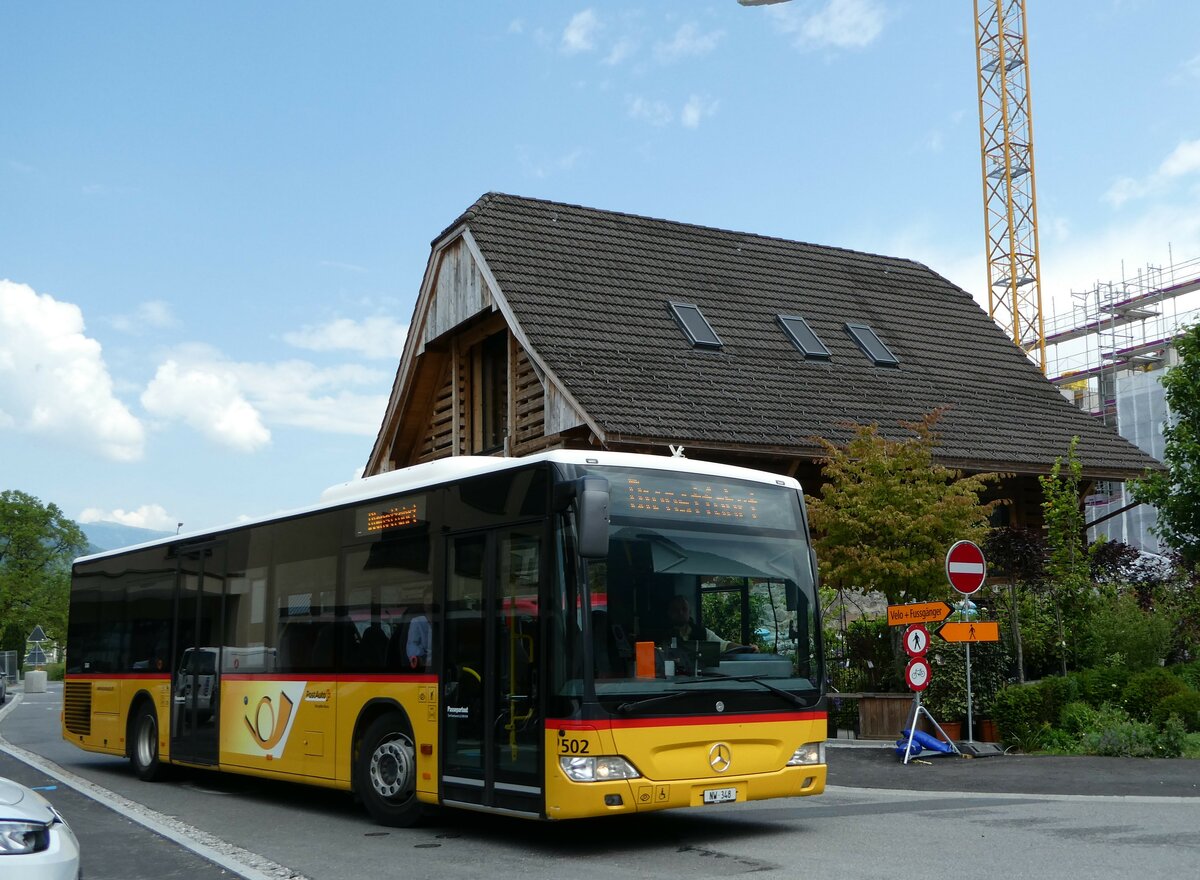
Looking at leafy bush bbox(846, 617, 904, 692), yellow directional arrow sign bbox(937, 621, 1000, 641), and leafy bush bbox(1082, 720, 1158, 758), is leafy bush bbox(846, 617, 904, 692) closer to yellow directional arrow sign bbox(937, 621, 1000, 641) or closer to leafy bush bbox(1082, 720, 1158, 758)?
yellow directional arrow sign bbox(937, 621, 1000, 641)

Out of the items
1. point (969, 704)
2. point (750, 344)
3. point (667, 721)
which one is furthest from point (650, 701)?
point (750, 344)

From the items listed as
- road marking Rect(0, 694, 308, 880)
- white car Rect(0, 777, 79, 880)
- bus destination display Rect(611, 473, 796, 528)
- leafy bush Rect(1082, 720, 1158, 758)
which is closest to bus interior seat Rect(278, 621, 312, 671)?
road marking Rect(0, 694, 308, 880)

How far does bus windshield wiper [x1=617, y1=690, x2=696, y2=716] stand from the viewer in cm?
966

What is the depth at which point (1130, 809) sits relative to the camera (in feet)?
37.3

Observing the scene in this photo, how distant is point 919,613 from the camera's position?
1603 cm

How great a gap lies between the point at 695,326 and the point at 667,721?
624 inches

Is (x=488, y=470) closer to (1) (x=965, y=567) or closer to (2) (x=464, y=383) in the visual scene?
Result: (1) (x=965, y=567)

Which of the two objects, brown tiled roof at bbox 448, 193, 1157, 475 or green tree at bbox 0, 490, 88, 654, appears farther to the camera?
green tree at bbox 0, 490, 88, 654

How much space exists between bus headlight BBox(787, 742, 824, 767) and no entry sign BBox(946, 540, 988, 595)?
5.59 m

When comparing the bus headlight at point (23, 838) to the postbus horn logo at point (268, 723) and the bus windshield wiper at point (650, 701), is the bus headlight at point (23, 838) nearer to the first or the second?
the bus windshield wiper at point (650, 701)

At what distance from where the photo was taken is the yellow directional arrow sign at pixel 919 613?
1569 cm

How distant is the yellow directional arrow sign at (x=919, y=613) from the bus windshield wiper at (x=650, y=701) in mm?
6509

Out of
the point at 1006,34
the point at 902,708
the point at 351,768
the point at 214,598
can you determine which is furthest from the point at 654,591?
the point at 1006,34

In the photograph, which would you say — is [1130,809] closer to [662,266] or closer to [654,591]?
[654,591]
